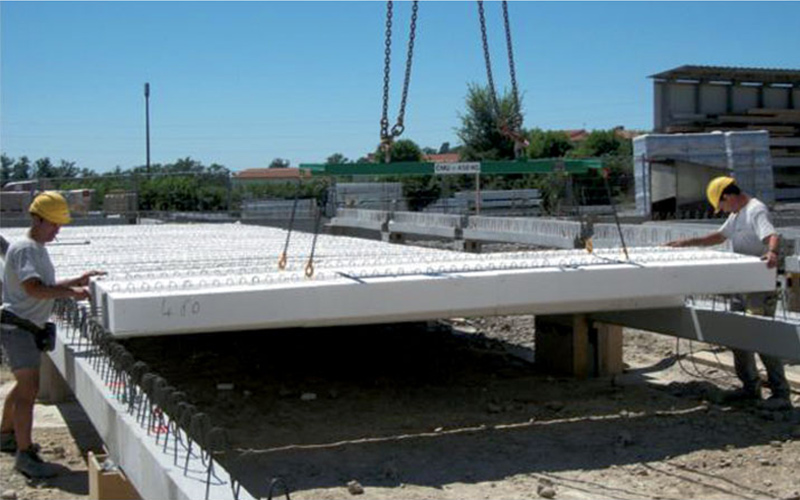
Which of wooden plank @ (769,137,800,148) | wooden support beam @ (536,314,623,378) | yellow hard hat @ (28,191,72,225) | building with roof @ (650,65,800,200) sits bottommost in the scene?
wooden support beam @ (536,314,623,378)

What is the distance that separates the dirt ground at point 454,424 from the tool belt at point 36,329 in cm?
84

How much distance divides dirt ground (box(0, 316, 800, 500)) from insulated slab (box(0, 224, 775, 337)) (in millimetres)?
921

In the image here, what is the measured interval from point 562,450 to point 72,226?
543 inches

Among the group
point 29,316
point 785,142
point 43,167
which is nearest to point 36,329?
point 29,316

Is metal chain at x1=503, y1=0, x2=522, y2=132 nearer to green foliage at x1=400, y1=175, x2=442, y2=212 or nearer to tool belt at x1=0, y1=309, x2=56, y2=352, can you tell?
tool belt at x1=0, y1=309, x2=56, y2=352

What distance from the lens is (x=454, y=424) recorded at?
777 centimetres

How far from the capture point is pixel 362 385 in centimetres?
944

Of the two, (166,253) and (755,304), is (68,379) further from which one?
(755,304)

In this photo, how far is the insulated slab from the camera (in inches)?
241

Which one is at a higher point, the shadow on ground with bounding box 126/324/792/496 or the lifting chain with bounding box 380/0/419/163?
the lifting chain with bounding box 380/0/419/163

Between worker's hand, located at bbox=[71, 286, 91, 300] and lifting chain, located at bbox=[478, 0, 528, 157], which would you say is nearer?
worker's hand, located at bbox=[71, 286, 91, 300]

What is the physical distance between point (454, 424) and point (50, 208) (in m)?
3.33

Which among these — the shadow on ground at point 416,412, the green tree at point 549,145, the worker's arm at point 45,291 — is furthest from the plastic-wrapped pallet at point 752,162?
the green tree at point 549,145

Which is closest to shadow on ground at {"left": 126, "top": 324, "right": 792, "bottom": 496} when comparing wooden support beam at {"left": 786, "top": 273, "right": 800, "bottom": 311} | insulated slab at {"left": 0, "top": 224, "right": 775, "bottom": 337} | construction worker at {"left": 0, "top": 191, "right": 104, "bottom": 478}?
insulated slab at {"left": 0, "top": 224, "right": 775, "bottom": 337}
